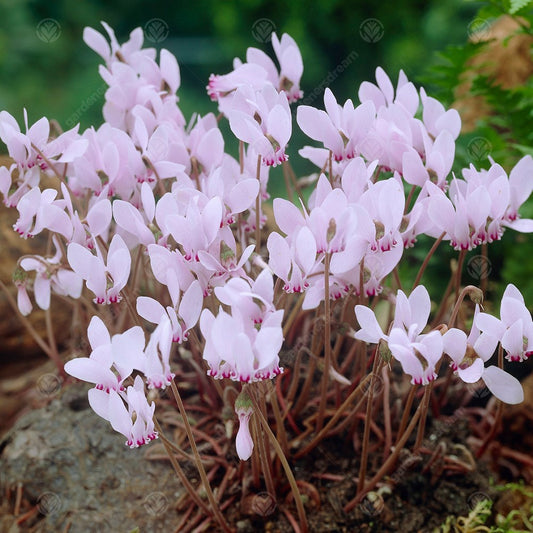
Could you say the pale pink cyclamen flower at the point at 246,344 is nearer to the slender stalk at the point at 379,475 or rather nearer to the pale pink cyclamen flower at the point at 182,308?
the pale pink cyclamen flower at the point at 182,308

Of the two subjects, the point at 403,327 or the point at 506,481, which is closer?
the point at 403,327

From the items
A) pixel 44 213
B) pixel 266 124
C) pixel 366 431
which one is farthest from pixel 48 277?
pixel 366 431

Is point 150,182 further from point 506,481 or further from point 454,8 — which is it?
point 454,8

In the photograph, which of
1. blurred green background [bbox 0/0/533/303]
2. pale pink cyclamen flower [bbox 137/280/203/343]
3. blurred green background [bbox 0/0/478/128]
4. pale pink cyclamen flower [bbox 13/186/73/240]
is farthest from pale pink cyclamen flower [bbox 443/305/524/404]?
blurred green background [bbox 0/0/478/128]

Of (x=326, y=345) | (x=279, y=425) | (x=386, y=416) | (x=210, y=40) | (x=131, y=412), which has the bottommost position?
(x=210, y=40)

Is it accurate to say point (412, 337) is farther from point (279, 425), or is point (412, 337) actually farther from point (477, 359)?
point (279, 425)

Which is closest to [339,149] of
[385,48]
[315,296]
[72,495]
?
[315,296]

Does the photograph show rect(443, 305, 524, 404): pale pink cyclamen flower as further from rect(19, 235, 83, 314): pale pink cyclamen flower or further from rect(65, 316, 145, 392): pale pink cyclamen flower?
rect(19, 235, 83, 314): pale pink cyclamen flower
